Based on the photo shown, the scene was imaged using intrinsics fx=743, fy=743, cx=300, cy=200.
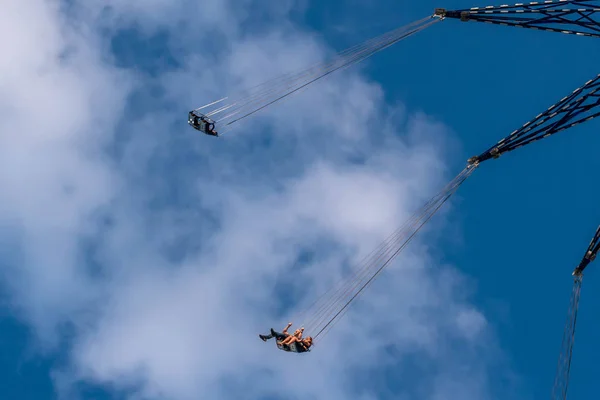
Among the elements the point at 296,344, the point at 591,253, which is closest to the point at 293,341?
the point at 296,344

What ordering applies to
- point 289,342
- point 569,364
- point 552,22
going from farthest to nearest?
point 569,364
point 552,22
point 289,342

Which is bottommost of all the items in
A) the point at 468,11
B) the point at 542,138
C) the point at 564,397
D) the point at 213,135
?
the point at 564,397

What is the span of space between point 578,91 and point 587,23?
13.2 ft

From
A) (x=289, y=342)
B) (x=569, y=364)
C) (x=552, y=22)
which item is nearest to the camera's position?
(x=289, y=342)

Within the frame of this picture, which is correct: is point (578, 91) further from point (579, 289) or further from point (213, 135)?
point (213, 135)

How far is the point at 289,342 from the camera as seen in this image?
42500mm

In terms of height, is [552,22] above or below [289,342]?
above

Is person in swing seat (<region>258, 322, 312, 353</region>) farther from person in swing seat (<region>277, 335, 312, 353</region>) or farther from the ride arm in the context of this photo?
the ride arm

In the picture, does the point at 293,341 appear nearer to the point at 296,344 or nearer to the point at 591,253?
the point at 296,344

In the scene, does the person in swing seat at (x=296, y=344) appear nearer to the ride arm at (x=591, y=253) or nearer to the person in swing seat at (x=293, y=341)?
the person in swing seat at (x=293, y=341)

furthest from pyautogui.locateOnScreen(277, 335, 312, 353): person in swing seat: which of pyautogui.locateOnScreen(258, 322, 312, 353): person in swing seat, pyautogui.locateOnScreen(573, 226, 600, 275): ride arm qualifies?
pyautogui.locateOnScreen(573, 226, 600, 275): ride arm

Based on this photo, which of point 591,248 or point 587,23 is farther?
point 591,248

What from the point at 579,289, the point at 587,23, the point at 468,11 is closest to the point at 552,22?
the point at 587,23

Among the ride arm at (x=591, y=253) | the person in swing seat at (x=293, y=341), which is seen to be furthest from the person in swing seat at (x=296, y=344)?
the ride arm at (x=591, y=253)
